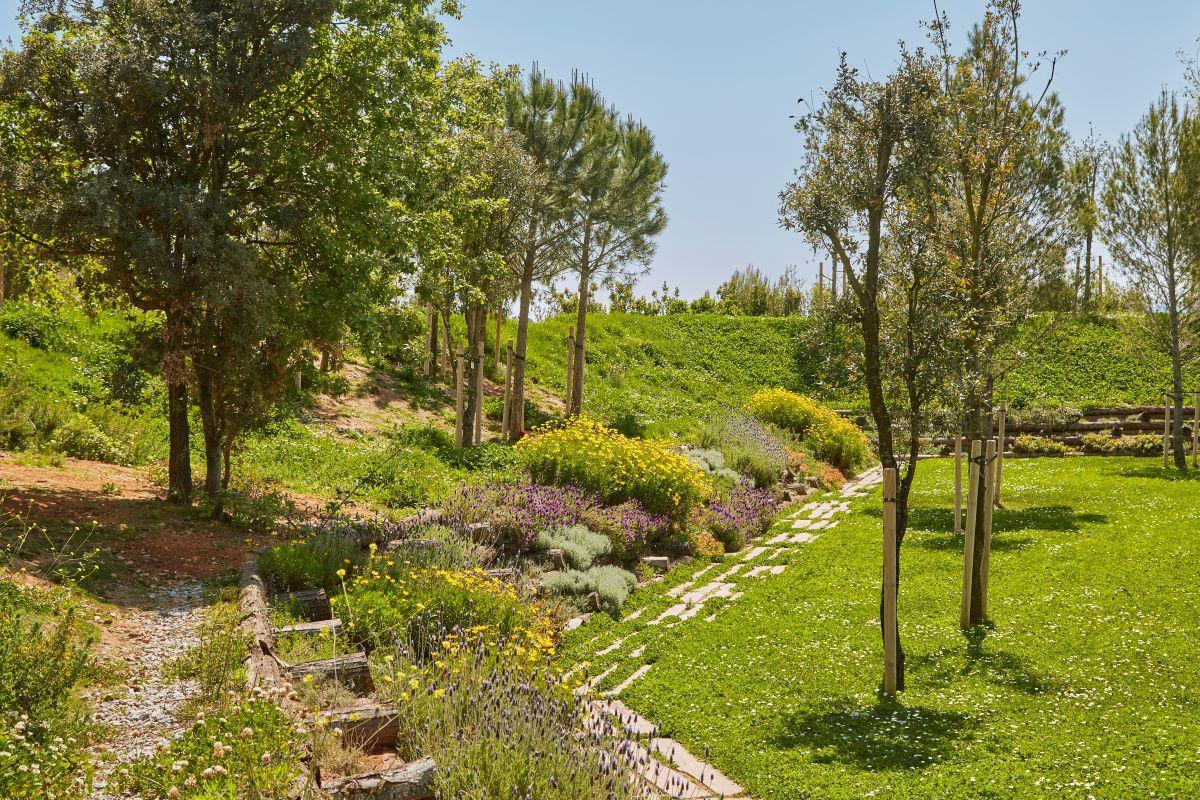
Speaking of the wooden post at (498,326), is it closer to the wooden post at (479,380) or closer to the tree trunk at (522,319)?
the tree trunk at (522,319)

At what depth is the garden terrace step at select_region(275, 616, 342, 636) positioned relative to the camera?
629 cm

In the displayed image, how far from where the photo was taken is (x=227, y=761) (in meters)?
3.98

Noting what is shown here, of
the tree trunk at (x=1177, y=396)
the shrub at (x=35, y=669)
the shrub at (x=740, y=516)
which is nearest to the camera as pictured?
the shrub at (x=35, y=669)

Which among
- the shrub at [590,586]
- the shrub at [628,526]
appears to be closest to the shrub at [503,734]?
the shrub at [590,586]

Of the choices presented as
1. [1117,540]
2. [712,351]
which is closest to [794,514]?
[1117,540]

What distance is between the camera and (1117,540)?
10.6 m

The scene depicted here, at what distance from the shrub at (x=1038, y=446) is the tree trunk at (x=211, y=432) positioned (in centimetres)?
1955

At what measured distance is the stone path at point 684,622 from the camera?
5.14 meters

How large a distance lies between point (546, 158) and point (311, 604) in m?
14.6

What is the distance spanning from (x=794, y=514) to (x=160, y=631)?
33.8 feet

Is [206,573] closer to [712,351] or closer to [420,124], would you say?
[420,124]

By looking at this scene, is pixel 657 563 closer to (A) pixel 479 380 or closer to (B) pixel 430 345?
(A) pixel 479 380

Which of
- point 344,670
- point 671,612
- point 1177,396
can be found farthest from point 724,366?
point 344,670

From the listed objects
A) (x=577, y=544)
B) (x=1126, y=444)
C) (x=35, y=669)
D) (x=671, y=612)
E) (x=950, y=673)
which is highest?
(x=1126, y=444)
